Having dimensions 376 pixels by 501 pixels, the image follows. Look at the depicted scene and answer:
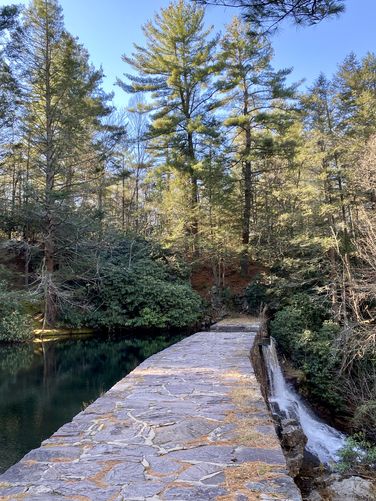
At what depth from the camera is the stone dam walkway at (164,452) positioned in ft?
6.62

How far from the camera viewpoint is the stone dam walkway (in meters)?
2.02

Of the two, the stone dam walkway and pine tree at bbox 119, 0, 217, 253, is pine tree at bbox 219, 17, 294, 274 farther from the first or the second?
the stone dam walkway

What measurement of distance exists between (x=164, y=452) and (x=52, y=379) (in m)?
5.51

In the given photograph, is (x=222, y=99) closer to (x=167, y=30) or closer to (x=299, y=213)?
(x=167, y=30)

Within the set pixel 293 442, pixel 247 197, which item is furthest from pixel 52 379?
pixel 247 197

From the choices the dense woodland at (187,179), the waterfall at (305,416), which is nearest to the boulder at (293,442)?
the waterfall at (305,416)

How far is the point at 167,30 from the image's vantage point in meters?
14.6

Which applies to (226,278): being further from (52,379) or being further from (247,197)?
(52,379)

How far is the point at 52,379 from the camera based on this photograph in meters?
7.25

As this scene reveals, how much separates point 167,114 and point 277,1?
38.9 feet

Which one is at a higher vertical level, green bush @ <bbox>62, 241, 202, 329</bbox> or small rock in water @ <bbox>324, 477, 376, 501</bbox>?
green bush @ <bbox>62, 241, 202, 329</bbox>

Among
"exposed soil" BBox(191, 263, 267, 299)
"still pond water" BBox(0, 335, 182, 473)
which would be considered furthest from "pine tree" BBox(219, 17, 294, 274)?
"still pond water" BBox(0, 335, 182, 473)

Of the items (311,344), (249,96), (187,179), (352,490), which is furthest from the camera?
(187,179)

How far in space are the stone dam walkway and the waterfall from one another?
293cm
